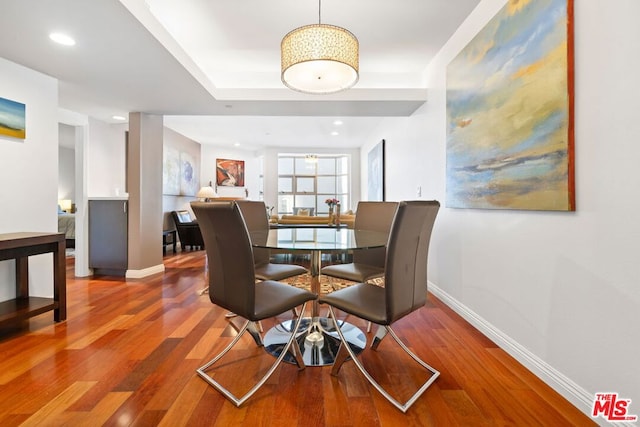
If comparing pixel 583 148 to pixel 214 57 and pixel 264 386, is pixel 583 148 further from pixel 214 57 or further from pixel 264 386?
pixel 214 57

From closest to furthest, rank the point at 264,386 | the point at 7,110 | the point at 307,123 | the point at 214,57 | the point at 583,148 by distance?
the point at 583,148 → the point at 264,386 → the point at 7,110 → the point at 214,57 → the point at 307,123

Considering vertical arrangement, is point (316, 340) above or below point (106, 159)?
below

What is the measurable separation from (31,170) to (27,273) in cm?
94

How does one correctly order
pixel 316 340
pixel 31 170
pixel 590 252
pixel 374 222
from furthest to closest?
pixel 374 222 < pixel 31 170 < pixel 316 340 < pixel 590 252

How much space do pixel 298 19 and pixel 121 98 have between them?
230 centimetres

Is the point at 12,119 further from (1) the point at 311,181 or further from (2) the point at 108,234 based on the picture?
(1) the point at 311,181

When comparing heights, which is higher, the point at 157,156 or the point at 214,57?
the point at 214,57

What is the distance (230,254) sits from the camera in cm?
138

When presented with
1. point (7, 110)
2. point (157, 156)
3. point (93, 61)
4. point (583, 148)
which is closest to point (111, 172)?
point (157, 156)

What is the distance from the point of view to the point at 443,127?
9.32ft

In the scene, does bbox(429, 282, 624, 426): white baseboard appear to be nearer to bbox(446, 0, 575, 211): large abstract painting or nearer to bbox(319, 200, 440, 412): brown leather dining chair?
bbox(319, 200, 440, 412): brown leather dining chair

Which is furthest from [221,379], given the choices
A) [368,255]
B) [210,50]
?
[210,50]

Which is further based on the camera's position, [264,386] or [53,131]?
[53,131]

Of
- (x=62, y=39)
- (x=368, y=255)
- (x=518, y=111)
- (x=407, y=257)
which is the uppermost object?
(x=62, y=39)
